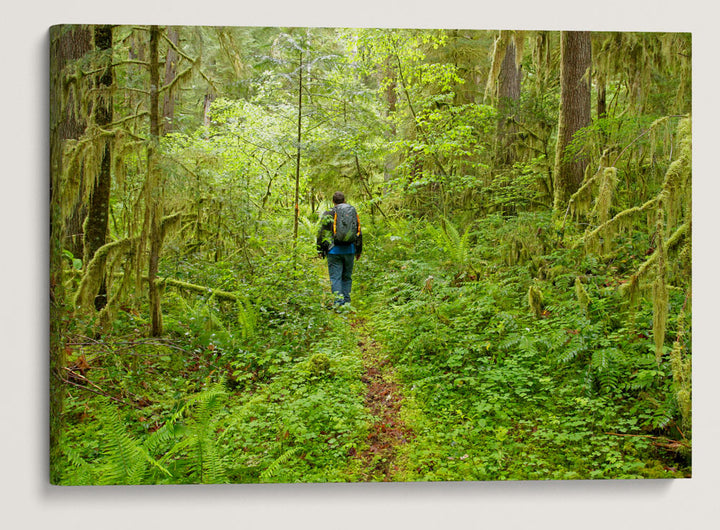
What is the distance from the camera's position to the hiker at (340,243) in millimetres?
3025

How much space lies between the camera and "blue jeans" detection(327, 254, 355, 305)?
301 cm

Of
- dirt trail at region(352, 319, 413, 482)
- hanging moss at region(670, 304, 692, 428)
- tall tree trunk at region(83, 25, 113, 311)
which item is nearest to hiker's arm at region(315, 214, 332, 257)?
dirt trail at region(352, 319, 413, 482)

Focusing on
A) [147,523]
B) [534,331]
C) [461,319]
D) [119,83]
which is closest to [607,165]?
[534,331]

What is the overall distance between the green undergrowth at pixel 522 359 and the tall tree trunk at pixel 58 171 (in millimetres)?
2014

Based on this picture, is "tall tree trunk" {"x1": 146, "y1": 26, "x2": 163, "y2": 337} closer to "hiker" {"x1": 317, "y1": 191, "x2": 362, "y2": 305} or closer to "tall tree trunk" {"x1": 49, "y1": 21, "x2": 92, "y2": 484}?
"tall tree trunk" {"x1": 49, "y1": 21, "x2": 92, "y2": 484}

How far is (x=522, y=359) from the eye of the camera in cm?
271

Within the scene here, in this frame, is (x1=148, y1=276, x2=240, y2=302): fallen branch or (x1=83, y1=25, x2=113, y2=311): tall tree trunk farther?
(x1=148, y1=276, x2=240, y2=302): fallen branch

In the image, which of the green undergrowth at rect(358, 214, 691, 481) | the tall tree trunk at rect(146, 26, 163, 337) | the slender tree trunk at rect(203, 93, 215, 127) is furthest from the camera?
the slender tree trunk at rect(203, 93, 215, 127)

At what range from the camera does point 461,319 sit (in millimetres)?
2900

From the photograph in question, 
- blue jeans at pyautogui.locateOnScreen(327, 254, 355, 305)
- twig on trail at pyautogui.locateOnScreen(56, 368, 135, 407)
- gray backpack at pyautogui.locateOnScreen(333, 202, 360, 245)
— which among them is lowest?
twig on trail at pyautogui.locateOnScreen(56, 368, 135, 407)

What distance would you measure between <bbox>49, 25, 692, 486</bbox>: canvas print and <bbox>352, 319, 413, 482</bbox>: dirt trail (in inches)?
0.6

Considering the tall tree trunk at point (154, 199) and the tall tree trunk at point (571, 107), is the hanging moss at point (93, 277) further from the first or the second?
the tall tree trunk at point (571, 107)

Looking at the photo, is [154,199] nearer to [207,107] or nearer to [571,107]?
[207,107]

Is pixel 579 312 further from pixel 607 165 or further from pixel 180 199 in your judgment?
pixel 180 199
